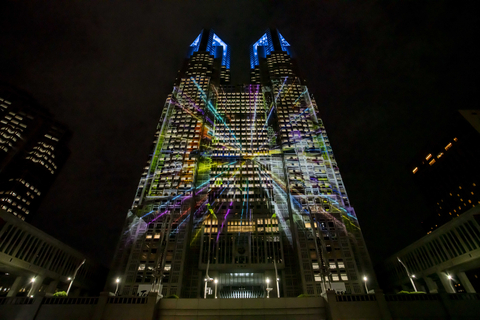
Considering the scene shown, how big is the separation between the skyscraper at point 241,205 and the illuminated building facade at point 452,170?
41.1m

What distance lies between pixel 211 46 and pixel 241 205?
3703 inches

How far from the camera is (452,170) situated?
8744cm

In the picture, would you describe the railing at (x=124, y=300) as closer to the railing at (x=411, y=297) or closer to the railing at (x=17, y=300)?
the railing at (x=17, y=300)

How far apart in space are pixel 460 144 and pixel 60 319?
106756 mm

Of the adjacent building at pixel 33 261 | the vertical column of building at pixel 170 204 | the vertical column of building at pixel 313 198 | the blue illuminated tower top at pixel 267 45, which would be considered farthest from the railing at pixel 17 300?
the blue illuminated tower top at pixel 267 45

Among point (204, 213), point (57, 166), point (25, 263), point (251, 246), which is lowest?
point (25, 263)

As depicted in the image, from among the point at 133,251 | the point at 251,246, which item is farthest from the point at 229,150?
the point at 133,251

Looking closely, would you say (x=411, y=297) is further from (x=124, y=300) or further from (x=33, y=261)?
(x=33, y=261)

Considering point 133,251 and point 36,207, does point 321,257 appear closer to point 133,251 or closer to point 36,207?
point 133,251

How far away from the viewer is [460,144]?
81750 mm

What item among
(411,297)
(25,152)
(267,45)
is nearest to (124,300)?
(411,297)

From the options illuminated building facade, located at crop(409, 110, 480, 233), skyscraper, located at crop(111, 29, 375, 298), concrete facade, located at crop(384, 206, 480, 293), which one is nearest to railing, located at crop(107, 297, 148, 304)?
skyscraper, located at crop(111, 29, 375, 298)

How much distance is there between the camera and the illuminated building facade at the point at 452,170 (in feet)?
254

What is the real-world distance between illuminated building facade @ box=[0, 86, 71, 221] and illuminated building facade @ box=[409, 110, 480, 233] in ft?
504
